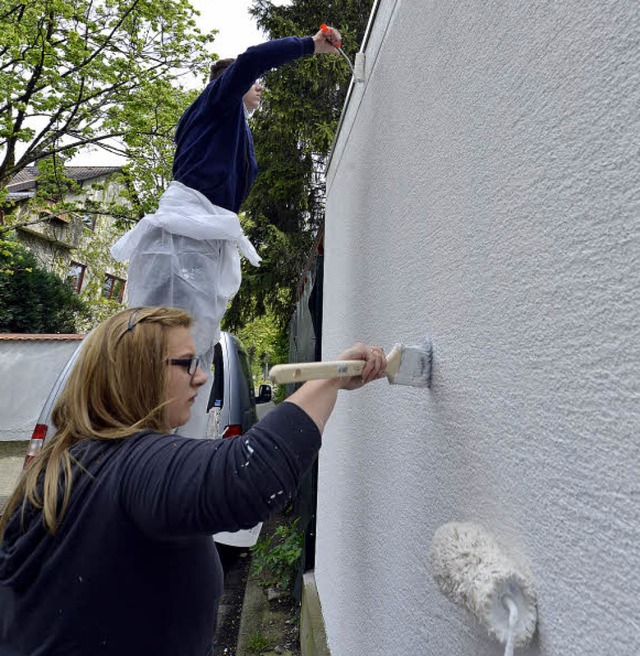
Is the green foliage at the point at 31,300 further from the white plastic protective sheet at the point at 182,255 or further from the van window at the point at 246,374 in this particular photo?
the white plastic protective sheet at the point at 182,255

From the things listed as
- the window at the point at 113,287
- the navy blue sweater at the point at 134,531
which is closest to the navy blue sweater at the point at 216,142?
the navy blue sweater at the point at 134,531

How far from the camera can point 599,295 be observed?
2.11 ft

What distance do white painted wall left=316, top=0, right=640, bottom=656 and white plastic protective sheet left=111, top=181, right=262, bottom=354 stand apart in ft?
3.07

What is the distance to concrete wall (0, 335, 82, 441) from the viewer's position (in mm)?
9859

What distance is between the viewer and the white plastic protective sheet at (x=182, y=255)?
7.73 ft

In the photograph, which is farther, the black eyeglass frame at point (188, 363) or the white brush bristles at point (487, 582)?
the black eyeglass frame at point (188, 363)

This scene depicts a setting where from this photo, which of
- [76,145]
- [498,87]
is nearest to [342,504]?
[498,87]

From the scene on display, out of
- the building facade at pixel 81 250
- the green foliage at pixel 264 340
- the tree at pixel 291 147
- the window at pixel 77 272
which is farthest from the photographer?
the window at pixel 77 272

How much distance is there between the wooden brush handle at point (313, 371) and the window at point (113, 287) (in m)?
18.6

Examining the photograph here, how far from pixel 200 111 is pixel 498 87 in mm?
1882

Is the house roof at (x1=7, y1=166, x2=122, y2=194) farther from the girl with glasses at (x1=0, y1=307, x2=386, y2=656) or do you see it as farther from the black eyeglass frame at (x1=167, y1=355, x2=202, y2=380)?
the girl with glasses at (x1=0, y1=307, x2=386, y2=656)

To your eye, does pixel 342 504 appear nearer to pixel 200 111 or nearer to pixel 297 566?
pixel 297 566

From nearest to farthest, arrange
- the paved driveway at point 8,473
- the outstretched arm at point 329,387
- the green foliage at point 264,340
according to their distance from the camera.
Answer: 1. the outstretched arm at point 329,387
2. the paved driveway at point 8,473
3. the green foliage at point 264,340

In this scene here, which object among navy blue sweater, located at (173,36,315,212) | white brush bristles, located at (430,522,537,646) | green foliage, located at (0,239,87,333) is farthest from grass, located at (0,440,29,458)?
white brush bristles, located at (430,522,537,646)
